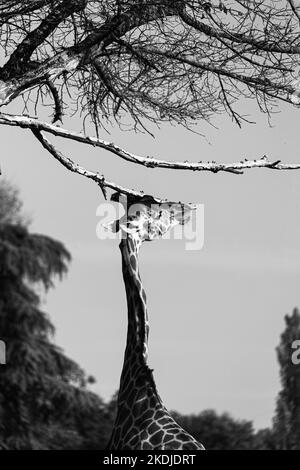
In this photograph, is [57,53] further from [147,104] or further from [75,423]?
[75,423]

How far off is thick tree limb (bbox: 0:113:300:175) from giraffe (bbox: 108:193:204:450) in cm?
71

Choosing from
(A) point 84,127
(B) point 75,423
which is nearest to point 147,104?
(A) point 84,127

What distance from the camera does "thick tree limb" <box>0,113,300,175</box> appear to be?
7242mm

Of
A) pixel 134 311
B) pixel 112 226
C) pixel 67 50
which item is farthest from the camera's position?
pixel 67 50

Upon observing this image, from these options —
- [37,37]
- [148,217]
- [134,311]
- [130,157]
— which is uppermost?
[37,37]

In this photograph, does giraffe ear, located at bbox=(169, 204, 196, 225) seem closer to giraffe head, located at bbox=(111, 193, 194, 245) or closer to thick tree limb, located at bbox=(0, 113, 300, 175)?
giraffe head, located at bbox=(111, 193, 194, 245)

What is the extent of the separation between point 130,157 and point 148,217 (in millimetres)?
916

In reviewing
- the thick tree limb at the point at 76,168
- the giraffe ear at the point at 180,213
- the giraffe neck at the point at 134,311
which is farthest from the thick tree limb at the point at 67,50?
the giraffe neck at the point at 134,311

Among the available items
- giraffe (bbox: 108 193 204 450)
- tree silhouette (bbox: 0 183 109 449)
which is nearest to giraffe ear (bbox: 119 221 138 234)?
giraffe (bbox: 108 193 204 450)

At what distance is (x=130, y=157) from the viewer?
7449mm

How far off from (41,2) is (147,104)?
1.88 m

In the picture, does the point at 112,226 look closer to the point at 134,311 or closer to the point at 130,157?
the point at 134,311

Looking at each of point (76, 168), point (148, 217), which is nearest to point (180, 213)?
point (148, 217)
